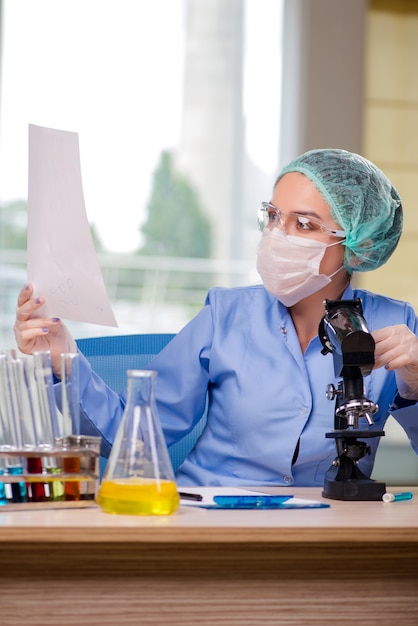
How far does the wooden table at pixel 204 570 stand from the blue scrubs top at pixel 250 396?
59cm

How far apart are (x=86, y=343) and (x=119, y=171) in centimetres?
413

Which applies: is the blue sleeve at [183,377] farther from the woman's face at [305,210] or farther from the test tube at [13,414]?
the test tube at [13,414]

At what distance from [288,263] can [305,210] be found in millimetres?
110

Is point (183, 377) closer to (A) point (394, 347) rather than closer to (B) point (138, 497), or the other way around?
(A) point (394, 347)

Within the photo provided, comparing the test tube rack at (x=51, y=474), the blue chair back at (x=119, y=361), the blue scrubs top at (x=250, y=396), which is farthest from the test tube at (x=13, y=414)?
the blue chair back at (x=119, y=361)

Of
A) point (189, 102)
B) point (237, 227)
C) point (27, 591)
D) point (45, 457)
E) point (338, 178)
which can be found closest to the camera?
point (27, 591)

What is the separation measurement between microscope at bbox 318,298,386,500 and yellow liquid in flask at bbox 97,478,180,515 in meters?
0.33

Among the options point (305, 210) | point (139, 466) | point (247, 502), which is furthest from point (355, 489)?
point (305, 210)

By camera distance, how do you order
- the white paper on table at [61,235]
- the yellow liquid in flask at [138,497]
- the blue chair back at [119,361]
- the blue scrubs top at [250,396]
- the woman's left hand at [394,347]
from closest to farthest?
1. the yellow liquid in flask at [138,497]
2. the white paper on table at [61,235]
3. the woman's left hand at [394,347]
4. the blue scrubs top at [250,396]
5. the blue chair back at [119,361]

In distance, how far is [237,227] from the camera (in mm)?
4969

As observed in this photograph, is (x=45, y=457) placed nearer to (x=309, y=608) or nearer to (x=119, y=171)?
(x=309, y=608)

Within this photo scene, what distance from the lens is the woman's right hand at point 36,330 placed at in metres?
1.25

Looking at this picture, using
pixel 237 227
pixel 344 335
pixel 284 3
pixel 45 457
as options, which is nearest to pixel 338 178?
pixel 344 335

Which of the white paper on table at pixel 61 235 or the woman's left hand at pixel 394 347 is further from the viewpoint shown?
the woman's left hand at pixel 394 347
